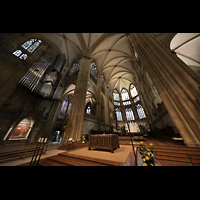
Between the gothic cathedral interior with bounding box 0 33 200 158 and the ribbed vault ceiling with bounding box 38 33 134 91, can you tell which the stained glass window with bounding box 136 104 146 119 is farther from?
the ribbed vault ceiling with bounding box 38 33 134 91

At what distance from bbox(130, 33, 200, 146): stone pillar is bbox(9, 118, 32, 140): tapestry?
1212 cm

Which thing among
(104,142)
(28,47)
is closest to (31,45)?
(28,47)

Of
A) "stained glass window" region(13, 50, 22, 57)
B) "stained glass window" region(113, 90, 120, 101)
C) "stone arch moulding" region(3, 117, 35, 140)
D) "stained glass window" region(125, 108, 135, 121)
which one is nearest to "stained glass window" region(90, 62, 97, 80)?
"stained glass window" region(13, 50, 22, 57)

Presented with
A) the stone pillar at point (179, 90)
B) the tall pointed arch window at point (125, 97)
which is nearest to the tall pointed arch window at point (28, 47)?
the stone pillar at point (179, 90)

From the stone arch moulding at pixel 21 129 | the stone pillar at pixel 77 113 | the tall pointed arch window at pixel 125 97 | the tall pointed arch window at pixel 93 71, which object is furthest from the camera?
the tall pointed arch window at pixel 125 97

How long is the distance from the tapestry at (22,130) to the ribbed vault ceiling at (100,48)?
1069 cm

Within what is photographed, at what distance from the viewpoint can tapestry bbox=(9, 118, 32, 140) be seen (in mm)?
6379

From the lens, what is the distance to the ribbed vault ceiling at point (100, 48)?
996 centimetres

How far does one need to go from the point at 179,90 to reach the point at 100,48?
12.5 meters

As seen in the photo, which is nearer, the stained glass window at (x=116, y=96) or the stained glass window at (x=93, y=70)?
the stained glass window at (x=93, y=70)

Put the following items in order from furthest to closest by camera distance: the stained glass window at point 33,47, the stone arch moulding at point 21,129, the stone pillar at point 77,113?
the stained glass window at point 33,47 < the stone arch moulding at point 21,129 < the stone pillar at point 77,113

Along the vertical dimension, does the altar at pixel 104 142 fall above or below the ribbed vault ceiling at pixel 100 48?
below

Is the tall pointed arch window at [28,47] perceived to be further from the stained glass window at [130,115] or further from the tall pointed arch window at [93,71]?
the stained glass window at [130,115]
